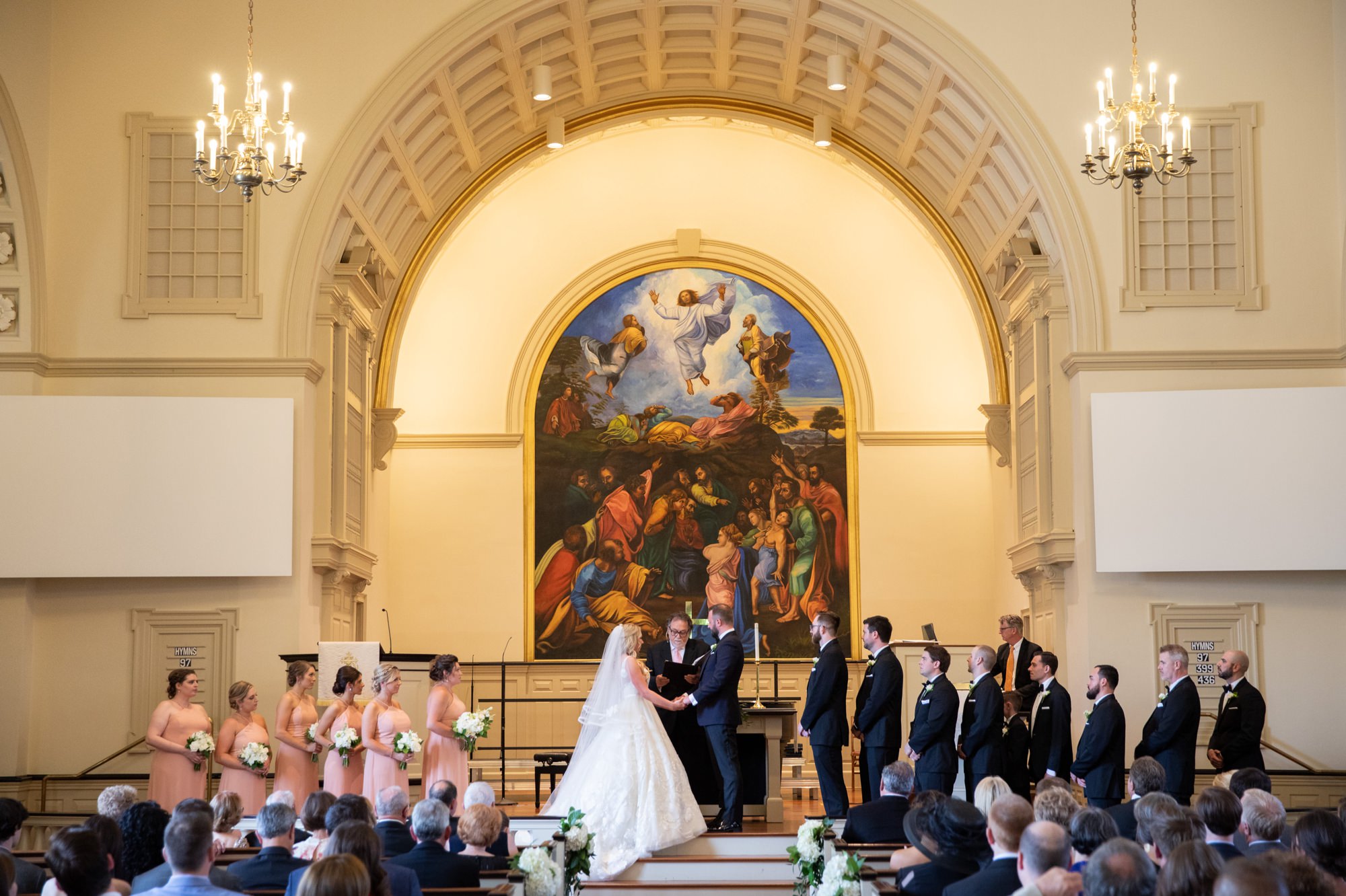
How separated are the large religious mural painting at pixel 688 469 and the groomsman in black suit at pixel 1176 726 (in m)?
8.59

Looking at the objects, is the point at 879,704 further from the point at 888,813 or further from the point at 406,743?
the point at 406,743

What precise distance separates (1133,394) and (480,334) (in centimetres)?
967

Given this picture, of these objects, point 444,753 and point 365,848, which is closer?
point 365,848

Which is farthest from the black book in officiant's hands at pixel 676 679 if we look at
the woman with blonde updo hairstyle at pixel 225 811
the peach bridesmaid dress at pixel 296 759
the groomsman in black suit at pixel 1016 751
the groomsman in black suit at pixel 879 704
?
the woman with blonde updo hairstyle at pixel 225 811

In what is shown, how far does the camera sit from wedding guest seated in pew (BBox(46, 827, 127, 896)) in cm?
464

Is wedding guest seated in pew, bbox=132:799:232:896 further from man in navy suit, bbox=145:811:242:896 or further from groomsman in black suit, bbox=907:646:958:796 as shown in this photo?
groomsman in black suit, bbox=907:646:958:796

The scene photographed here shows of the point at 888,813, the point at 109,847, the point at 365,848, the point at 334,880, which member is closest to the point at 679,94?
the point at 888,813

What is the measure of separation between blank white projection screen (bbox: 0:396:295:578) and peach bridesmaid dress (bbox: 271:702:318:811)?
1837 mm

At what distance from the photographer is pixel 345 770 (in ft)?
34.1

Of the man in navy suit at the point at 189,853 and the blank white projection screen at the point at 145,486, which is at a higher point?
the blank white projection screen at the point at 145,486

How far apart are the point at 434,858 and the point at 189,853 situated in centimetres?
161

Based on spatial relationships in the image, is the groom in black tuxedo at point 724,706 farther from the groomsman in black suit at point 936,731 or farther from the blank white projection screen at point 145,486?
the blank white projection screen at point 145,486

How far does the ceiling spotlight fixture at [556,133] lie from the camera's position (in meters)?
15.8

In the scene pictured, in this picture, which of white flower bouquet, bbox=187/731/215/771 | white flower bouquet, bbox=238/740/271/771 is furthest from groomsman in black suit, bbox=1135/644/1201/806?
white flower bouquet, bbox=187/731/215/771
